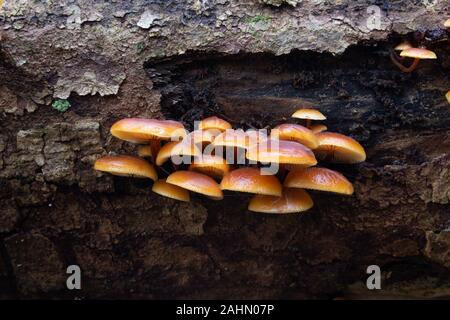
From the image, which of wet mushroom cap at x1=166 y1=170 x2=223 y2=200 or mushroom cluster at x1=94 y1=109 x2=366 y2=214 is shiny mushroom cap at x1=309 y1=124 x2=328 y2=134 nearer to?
mushroom cluster at x1=94 y1=109 x2=366 y2=214

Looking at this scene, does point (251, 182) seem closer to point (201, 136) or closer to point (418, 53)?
point (201, 136)

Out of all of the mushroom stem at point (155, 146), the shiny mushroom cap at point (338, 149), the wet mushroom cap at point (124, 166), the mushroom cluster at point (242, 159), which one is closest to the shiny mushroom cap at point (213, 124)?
the mushroom cluster at point (242, 159)

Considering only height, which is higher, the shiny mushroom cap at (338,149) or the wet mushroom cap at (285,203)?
the shiny mushroom cap at (338,149)

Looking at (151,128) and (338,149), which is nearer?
(151,128)

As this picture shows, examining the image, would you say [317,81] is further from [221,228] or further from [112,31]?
[112,31]

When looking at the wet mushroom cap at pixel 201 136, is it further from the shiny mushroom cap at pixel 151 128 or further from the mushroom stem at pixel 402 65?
the mushroom stem at pixel 402 65

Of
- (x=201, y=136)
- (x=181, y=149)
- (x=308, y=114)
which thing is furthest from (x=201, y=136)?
(x=308, y=114)
